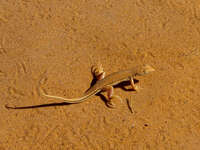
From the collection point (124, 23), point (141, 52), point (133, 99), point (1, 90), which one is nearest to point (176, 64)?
point (141, 52)

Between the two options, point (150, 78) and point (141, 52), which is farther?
point (141, 52)

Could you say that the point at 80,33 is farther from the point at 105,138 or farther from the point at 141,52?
the point at 105,138

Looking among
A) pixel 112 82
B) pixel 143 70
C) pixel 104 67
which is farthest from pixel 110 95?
pixel 143 70

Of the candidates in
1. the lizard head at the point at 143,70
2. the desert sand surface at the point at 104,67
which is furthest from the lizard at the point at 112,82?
the desert sand surface at the point at 104,67

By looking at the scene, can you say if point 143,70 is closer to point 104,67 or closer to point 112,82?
point 112,82

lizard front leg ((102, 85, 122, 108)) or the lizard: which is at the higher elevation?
the lizard

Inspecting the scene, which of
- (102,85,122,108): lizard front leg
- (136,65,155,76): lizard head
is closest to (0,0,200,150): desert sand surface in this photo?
(102,85,122,108): lizard front leg

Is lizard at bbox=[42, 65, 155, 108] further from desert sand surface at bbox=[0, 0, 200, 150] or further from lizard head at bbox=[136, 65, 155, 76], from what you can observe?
desert sand surface at bbox=[0, 0, 200, 150]

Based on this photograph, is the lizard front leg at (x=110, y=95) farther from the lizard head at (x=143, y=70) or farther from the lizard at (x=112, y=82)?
the lizard head at (x=143, y=70)
